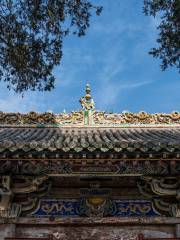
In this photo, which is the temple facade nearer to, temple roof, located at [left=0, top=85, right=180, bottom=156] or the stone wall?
the stone wall

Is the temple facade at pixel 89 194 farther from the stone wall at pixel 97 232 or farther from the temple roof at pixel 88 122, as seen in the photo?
the temple roof at pixel 88 122

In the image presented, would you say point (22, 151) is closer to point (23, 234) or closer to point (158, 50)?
point (23, 234)

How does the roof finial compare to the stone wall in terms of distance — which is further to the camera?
the roof finial

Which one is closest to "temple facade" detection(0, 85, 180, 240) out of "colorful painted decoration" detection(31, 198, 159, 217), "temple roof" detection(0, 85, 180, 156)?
"colorful painted decoration" detection(31, 198, 159, 217)

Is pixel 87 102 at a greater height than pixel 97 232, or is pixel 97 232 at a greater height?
pixel 87 102

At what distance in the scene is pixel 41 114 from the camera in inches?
480

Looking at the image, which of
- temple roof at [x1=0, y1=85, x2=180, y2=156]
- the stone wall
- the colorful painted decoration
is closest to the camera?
the stone wall

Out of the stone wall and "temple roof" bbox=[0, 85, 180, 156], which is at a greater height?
"temple roof" bbox=[0, 85, 180, 156]

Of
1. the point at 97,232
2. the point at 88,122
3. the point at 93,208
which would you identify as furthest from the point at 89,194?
the point at 88,122

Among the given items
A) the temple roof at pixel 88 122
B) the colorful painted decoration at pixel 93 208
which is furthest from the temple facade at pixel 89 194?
the temple roof at pixel 88 122

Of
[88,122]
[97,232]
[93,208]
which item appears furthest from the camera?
[88,122]

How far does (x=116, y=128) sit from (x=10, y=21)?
4023 mm

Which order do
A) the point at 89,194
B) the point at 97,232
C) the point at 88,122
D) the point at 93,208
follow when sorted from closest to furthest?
the point at 97,232, the point at 93,208, the point at 89,194, the point at 88,122

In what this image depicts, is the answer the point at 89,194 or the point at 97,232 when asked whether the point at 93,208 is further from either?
the point at 97,232
